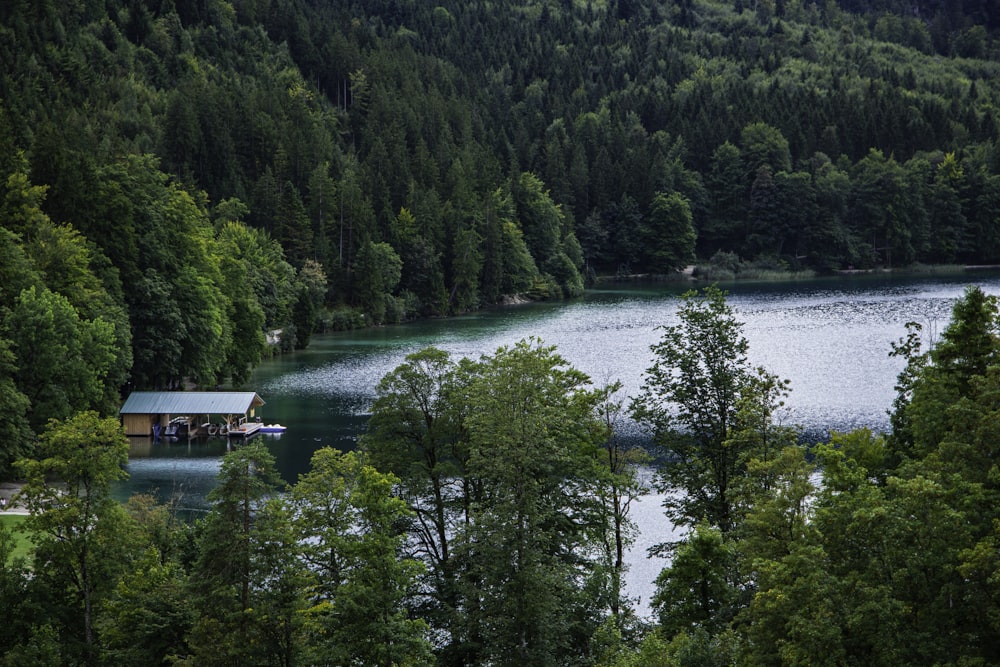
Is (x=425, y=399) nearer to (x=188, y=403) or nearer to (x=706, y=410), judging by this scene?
(x=706, y=410)

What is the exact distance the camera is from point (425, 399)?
35.6 meters

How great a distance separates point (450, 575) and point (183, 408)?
34.6m

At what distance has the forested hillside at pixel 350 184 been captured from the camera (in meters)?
67.0

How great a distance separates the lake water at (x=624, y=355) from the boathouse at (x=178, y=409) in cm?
170

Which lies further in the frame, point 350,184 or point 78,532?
point 350,184

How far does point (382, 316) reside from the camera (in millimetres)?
112312

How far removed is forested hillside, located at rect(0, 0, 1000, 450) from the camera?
67.0 meters

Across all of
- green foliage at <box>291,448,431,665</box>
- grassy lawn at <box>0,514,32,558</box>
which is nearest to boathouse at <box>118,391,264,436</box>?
grassy lawn at <box>0,514,32,558</box>

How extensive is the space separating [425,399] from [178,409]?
101 ft

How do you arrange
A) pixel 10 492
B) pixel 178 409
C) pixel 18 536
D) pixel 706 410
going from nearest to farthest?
1. pixel 706 410
2. pixel 18 536
3. pixel 10 492
4. pixel 178 409

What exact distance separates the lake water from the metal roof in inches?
85.4

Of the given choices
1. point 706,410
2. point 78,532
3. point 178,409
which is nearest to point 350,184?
point 178,409

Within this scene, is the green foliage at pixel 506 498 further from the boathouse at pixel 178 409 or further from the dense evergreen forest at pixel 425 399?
the boathouse at pixel 178 409

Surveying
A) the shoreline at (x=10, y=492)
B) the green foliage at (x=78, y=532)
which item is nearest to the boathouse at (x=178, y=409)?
the shoreline at (x=10, y=492)
